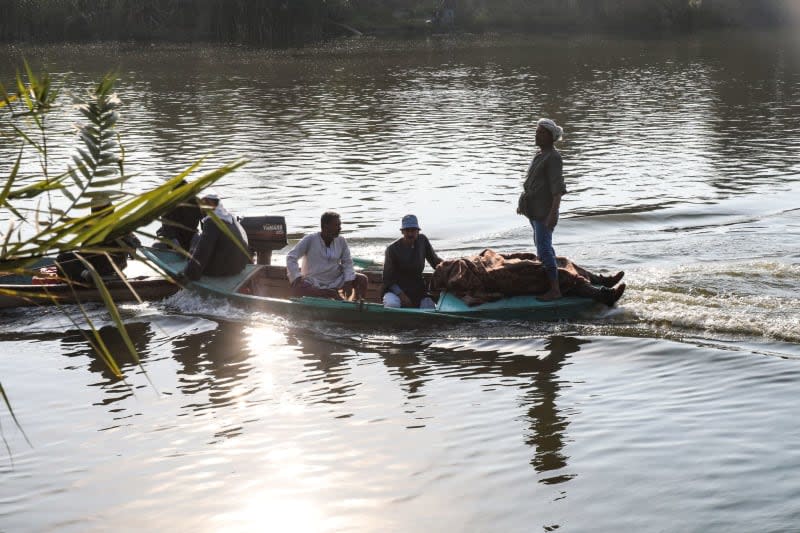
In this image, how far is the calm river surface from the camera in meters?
6.85

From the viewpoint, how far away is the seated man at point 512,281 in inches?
421

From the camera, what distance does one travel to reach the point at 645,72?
127 feet

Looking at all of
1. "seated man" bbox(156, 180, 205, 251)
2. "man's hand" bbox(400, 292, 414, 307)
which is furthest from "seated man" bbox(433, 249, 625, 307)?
"seated man" bbox(156, 180, 205, 251)

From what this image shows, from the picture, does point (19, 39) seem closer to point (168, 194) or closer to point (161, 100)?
point (161, 100)

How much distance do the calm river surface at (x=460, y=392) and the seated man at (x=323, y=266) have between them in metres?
0.49

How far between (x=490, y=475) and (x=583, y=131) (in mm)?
19781

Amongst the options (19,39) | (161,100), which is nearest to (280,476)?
(161,100)

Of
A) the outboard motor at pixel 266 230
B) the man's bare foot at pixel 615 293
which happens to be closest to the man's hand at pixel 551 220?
the man's bare foot at pixel 615 293

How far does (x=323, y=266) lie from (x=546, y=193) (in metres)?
2.54

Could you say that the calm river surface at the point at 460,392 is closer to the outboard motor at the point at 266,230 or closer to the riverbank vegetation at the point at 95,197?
the riverbank vegetation at the point at 95,197

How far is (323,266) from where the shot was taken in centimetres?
1134

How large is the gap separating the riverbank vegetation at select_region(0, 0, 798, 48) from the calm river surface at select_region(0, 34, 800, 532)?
38066 millimetres

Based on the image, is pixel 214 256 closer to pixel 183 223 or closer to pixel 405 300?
pixel 183 223

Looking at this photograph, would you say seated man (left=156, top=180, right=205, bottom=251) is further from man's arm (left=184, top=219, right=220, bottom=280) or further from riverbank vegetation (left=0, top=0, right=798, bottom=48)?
riverbank vegetation (left=0, top=0, right=798, bottom=48)
